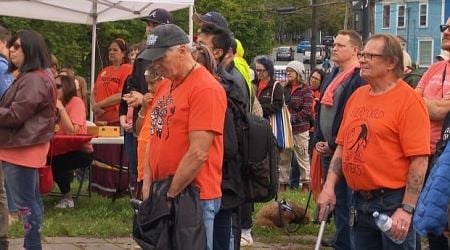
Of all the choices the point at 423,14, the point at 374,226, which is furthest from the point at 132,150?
the point at 423,14

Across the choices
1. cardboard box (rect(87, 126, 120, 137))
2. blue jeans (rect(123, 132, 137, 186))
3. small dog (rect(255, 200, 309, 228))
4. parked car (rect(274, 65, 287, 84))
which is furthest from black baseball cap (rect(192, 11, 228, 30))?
parked car (rect(274, 65, 287, 84))

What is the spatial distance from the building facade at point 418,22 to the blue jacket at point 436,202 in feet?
193

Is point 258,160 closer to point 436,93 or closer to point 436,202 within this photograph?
point 436,93

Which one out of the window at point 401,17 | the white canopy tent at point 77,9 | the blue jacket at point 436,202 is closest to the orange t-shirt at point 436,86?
the blue jacket at point 436,202

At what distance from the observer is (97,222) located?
8664mm

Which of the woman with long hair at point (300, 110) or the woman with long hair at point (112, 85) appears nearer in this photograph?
the woman with long hair at point (112, 85)

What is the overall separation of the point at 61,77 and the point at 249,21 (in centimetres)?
3559

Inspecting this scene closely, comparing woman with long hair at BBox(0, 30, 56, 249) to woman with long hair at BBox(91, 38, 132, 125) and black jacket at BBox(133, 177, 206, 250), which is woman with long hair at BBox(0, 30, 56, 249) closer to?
black jacket at BBox(133, 177, 206, 250)

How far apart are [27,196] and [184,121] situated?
2.25 m

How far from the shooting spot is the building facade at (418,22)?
62.9 meters

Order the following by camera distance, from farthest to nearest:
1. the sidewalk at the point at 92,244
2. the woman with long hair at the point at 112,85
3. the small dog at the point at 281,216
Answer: the woman with long hair at the point at 112,85, the small dog at the point at 281,216, the sidewalk at the point at 92,244

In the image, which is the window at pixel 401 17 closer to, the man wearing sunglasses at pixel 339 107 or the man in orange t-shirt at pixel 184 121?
the man wearing sunglasses at pixel 339 107

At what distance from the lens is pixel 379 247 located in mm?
4785

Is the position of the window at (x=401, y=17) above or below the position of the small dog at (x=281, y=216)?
above
